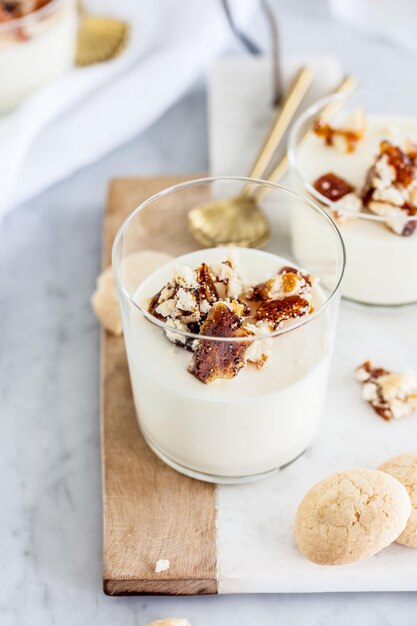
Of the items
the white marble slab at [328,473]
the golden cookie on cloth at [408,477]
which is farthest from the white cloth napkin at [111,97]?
the golden cookie on cloth at [408,477]

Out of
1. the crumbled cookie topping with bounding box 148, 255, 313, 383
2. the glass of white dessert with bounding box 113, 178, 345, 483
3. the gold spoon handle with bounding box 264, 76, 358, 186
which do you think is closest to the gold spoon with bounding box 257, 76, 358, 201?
the gold spoon handle with bounding box 264, 76, 358, 186

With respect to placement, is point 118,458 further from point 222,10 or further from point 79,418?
point 222,10

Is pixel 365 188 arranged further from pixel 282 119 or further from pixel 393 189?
pixel 282 119

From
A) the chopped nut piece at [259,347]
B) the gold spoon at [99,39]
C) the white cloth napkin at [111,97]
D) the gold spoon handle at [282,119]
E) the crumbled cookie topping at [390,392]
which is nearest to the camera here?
the chopped nut piece at [259,347]

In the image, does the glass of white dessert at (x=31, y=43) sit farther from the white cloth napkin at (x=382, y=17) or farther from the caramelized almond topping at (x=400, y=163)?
the caramelized almond topping at (x=400, y=163)

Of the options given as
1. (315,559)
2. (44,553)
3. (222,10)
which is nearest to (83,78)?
(222,10)

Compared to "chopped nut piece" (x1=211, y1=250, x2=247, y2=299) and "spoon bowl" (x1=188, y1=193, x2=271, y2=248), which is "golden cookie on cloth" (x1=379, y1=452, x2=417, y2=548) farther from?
"spoon bowl" (x1=188, y1=193, x2=271, y2=248)
